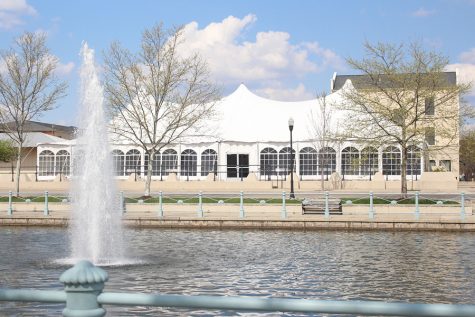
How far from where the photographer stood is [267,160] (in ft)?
173

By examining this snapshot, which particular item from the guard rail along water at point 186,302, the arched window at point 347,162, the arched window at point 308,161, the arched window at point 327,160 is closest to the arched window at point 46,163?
the arched window at point 308,161

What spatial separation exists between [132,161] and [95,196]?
35.1 meters

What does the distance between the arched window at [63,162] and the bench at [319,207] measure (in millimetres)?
33200

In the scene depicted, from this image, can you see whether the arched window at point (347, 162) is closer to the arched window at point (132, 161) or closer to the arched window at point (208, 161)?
the arched window at point (208, 161)

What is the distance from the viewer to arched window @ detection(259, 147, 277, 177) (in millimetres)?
52406

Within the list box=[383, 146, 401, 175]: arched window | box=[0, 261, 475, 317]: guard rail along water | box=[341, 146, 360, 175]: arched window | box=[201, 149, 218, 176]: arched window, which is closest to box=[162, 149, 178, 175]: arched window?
box=[201, 149, 218, 176]: arched window

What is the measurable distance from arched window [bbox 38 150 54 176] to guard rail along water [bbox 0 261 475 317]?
176ft

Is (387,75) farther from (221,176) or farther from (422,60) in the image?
(221,176)

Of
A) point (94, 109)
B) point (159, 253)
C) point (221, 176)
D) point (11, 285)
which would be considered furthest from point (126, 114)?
point (11, 285)

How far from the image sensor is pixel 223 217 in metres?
25.0

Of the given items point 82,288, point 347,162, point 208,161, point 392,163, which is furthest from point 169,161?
point 82,288

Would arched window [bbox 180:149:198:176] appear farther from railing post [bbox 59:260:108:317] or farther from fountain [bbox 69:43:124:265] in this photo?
railing post [bbox 59:260:108:317]

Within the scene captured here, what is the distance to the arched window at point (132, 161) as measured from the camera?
2100 inches

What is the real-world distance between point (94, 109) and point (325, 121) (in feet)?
113
